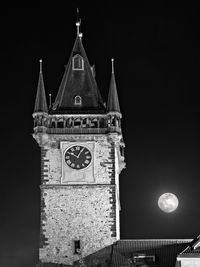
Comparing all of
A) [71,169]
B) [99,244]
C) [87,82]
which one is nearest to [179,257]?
[99,244]

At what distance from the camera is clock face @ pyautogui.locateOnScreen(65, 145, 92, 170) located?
2628 inches

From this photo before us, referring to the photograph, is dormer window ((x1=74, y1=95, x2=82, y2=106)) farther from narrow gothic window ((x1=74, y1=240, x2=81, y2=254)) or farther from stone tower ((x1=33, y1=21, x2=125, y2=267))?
narrow gothic window ((x1=74, y1=240, x2=81, y2=254))

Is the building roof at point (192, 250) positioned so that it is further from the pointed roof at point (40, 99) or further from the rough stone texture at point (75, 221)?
the pointed roof at point (40, 99)

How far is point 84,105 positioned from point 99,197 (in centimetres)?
Answer: 793

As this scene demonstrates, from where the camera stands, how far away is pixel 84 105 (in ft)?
227

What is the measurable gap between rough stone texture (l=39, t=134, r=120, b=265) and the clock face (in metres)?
0.36

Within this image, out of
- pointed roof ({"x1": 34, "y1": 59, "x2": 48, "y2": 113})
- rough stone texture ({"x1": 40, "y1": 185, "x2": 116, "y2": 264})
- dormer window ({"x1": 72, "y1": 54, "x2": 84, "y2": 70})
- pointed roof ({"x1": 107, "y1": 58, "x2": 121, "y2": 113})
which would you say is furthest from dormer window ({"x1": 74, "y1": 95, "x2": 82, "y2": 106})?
rough stone texture ({"x1": 40, "y1": 185, "x2": 116, "y2": 264})

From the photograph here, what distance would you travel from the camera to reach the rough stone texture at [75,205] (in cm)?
6500

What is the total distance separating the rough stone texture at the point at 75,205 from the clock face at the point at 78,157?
1.19 feet

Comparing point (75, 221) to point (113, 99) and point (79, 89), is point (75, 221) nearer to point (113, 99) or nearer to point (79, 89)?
point (113, 99)

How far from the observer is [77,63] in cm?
7131

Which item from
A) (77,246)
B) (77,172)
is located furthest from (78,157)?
(77,246)

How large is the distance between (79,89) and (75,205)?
33.1 ft

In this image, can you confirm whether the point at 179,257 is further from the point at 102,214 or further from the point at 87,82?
the point at 87,82
